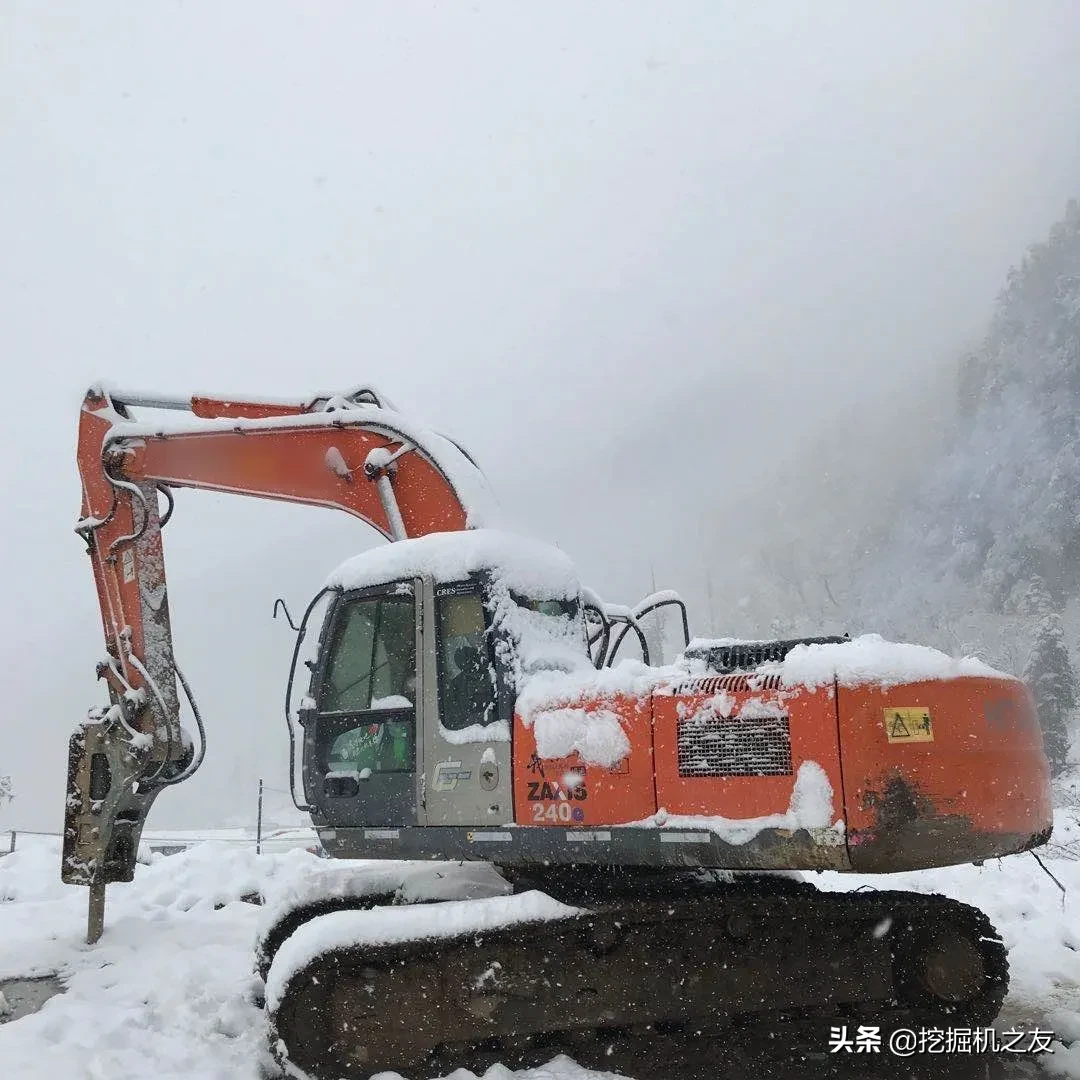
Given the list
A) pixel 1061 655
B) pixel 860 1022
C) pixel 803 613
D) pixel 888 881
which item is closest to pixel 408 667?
pixel 860 1022

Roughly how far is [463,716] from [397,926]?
1.07m

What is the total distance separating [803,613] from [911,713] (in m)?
85.8

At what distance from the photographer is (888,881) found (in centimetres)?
881

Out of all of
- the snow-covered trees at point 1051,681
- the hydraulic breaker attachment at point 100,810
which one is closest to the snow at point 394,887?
the hydraulic breaker attachment at point 100,810

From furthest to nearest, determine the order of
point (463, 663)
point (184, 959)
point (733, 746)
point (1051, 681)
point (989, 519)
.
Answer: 1. point (989, 519)
2. point (1051, 681)
3. point (184, 959)
4. point (463, 663)
5. point (733, 746)

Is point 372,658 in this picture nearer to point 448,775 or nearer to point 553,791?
point 448,775

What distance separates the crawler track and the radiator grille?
30.2 inches

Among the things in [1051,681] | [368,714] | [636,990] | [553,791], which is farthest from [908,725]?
[1051,681]

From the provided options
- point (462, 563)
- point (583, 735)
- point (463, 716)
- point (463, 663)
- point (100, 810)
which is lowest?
point (100, 810)

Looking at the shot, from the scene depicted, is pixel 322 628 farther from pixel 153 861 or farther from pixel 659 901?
pixel 153 861

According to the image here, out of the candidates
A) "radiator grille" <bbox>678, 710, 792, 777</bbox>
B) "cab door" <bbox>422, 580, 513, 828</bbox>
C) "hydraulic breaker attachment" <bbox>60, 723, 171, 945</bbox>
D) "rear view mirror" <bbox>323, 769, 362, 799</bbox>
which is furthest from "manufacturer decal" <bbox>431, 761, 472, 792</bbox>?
"hydraulic breaker attachment" <bbox>60, 723, 171, 945</bbox>

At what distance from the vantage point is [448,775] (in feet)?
15.2

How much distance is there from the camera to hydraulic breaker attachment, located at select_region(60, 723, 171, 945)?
6336mm

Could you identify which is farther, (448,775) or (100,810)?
(100,810)
